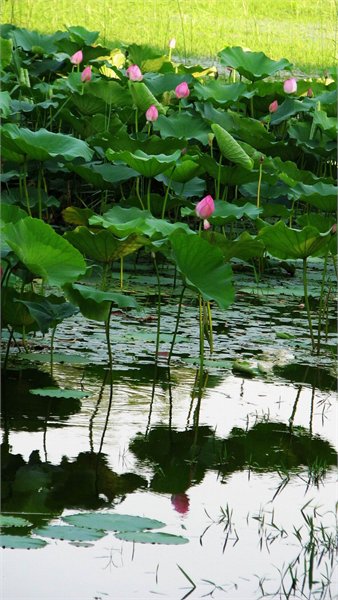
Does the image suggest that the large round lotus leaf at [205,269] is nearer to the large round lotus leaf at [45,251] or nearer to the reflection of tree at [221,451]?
the large round lotus leaf at [45,251]

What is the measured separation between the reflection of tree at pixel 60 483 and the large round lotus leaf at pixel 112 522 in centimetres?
7

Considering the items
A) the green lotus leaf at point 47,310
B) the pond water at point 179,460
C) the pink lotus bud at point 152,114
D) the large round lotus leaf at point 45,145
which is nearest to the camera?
A: the pond water at point 179,460

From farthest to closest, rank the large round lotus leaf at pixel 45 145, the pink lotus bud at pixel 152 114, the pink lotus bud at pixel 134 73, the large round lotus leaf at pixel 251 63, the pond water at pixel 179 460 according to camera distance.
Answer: the large round lotus leaf at pixel 251 63 → the pink lotus bud at pixel 134 73 → the pink lotus bud at pixel 152 114 → the large round lotus leaf at pixel 45 145 → the pond water at pixel 179 460

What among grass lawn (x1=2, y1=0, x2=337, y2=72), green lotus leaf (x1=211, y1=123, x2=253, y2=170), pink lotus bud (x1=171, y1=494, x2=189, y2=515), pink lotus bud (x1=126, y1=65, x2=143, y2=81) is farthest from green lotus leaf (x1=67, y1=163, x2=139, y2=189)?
grass lawn (x1=2, y1=0, x2=337, y2=72)

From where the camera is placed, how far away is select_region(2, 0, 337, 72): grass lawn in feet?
31.1

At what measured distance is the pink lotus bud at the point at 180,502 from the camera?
199 cm

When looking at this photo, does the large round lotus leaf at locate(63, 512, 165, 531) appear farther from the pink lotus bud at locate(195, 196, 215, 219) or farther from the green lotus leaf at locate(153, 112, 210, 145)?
the green lotus leaf at locate(153, 112, 210, 145)

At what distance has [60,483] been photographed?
2.07 metres

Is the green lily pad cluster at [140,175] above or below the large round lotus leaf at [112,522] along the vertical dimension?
above

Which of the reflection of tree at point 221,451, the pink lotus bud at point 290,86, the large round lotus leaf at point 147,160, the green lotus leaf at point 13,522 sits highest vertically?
the pink lotus bud at point 290,86

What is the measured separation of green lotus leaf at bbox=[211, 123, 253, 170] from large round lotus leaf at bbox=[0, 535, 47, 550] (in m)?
2.05

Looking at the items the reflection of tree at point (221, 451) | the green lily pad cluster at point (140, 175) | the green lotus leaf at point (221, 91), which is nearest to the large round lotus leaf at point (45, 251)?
the green lily pad cluster at point (140, 175)

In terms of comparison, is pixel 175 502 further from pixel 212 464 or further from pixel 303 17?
pixel 303 17

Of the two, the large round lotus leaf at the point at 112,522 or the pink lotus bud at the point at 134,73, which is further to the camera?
the pink lotus bud at the point at 134,73
